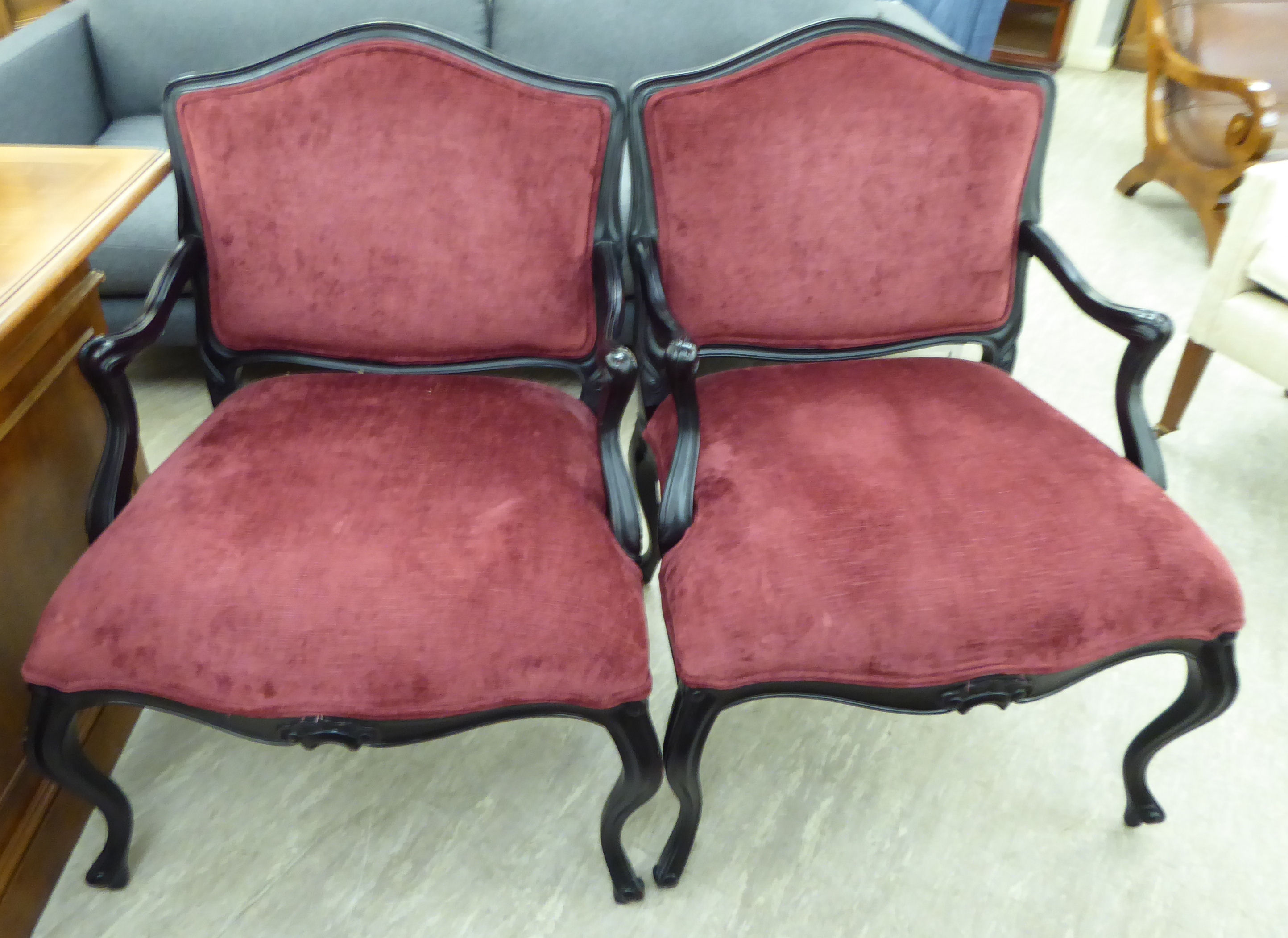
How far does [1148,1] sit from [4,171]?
3.12 meters

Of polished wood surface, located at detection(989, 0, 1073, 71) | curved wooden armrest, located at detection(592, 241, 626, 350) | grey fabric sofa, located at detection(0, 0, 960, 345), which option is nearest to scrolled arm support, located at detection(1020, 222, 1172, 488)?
curved wooden armrest, located at detection(592, 241, 626, 350)

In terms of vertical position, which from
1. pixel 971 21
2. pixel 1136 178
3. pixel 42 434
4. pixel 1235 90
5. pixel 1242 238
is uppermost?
pixel 971 21

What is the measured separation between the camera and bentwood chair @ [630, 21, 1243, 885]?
2.97ft

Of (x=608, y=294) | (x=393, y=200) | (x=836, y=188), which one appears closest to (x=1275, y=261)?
(x=836, y=188)

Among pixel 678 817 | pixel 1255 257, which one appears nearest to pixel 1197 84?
pixel 1255 257

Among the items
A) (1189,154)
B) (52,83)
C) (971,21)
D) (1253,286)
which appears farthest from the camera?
(1189,154)

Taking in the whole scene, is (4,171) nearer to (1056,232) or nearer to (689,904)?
(689,904)

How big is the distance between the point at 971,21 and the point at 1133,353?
5.21 ft

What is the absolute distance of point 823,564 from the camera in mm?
920

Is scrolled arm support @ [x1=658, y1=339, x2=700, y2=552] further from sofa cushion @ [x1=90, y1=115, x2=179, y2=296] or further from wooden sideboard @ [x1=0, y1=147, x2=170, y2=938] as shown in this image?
sofa cushion @ [x1=90, y1=115, x2=179, y2=296]

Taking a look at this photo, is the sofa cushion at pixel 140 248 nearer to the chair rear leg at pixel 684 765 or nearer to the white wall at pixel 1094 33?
the chair rear leg at pixel 684 765

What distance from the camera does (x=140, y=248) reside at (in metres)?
1.72

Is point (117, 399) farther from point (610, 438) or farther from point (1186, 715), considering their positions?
point (1186, 715)

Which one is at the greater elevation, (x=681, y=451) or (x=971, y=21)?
(x=971, y=21)
